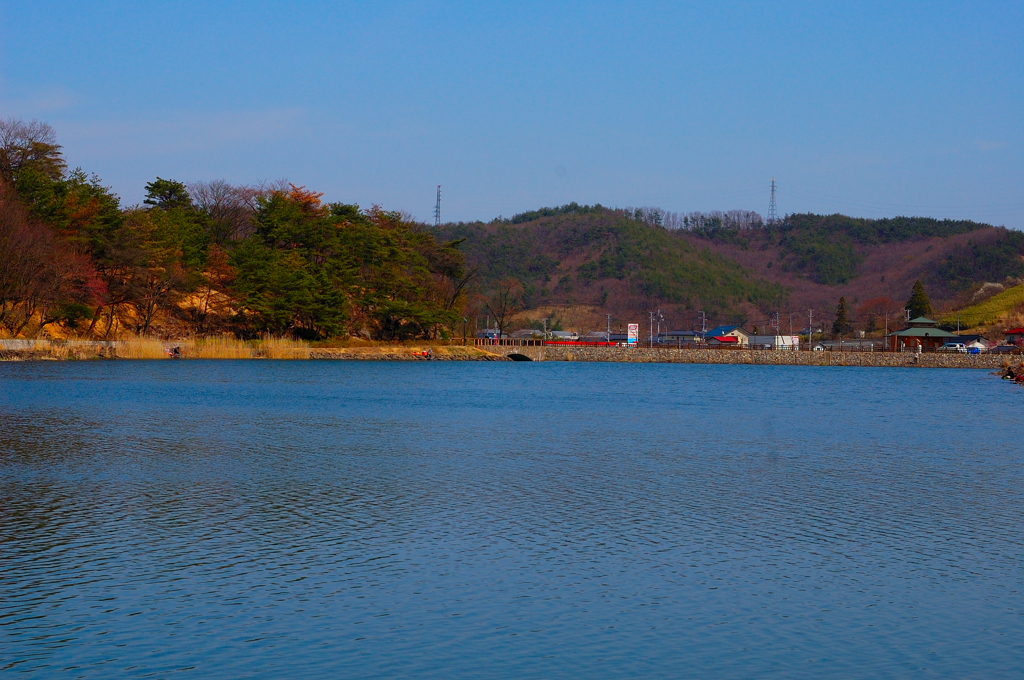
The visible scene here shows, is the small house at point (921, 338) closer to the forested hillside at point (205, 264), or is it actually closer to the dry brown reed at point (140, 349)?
the forested hillside at point (205, 264)

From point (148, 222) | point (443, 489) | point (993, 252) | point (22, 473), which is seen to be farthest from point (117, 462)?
point (993, 252)

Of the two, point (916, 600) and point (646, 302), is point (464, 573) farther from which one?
point (646, 302)

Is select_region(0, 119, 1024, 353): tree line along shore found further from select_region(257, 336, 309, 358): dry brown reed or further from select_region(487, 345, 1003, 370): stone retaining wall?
select_region(487, 345, 1003, 370): stone retaining wall

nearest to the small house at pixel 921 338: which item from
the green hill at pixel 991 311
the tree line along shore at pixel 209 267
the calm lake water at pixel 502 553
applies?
the green hill at pixel 991 311

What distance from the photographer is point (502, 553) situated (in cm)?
1188

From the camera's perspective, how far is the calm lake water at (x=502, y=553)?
320 inches

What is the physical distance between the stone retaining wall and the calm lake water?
276 ft

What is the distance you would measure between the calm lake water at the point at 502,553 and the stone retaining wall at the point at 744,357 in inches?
3315

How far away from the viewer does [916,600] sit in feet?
32.5

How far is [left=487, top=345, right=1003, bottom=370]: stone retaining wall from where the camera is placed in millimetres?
108562

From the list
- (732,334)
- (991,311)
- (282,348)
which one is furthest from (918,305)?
(282,348)

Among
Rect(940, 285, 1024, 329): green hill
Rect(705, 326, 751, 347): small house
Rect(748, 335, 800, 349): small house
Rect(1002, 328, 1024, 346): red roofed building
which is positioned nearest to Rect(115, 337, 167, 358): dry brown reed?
Rect(748, 335, 800, 349): small house

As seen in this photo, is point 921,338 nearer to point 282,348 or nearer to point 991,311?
point 991,311

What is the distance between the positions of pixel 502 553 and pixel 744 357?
349ft
